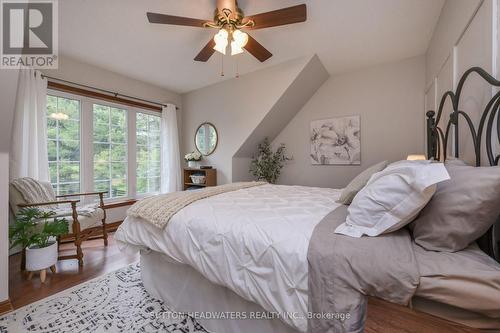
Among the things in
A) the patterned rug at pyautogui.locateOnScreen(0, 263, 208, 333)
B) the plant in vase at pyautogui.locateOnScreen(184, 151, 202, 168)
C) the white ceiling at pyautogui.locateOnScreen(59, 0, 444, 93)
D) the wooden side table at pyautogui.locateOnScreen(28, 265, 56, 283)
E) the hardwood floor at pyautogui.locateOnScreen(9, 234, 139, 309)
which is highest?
the white ceiling at pyautogui.locateOnScreen(59, 0, 444, 93)

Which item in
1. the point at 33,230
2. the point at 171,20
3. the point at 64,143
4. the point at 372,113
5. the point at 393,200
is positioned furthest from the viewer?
the point at 372,113

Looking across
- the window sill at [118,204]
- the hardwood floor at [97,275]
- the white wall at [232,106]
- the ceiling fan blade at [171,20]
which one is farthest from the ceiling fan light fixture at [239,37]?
the window sill at [118,204]

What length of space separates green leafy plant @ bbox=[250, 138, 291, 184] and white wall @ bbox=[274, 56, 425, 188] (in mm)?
268

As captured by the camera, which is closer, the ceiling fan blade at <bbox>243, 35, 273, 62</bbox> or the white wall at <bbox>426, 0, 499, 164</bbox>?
the white wall at <bbox>426, 0, 499, 164</bbox>

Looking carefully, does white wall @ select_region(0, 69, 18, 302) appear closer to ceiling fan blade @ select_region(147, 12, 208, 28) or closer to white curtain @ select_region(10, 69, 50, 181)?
ceiling fan blade @ select_region(147, 12, 208, 28)

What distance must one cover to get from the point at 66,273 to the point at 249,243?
7.11ft

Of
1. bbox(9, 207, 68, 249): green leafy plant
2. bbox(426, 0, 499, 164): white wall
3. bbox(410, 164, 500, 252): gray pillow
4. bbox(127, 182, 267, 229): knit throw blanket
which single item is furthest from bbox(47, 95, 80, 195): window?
bbox(426, 0, 499, 164): white wall

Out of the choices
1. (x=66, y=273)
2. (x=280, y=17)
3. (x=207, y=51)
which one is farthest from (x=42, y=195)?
(x=280, y=17)

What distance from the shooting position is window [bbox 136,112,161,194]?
393 cm

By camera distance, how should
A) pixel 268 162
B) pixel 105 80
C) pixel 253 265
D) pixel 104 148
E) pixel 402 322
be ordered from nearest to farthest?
pixel 402 322, pixel 253 265, pixel 105 80, pixel 104 148, pixel 268 162

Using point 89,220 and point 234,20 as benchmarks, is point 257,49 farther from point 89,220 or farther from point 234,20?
point 89,220

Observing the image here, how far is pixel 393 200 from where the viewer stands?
0.93 metres

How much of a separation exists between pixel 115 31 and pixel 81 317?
8.74ft

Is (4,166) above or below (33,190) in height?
above
